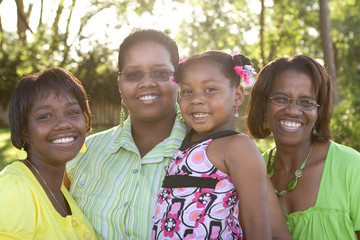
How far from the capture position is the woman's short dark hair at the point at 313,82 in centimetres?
321

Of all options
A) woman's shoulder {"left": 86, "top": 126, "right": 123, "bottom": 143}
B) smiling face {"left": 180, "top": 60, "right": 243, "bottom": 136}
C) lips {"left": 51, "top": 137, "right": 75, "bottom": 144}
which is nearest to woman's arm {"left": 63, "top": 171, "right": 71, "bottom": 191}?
woman's shoulder {"left": 86, "top": 126, "right": 123, "bottom": 143}

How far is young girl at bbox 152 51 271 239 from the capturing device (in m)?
2.41

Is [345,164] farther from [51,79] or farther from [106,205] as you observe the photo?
[51,79]

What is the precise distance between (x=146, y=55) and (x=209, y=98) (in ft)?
2.30

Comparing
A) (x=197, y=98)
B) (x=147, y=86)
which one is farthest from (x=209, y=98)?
(x=147, y=86)

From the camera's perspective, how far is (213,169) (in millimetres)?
2592

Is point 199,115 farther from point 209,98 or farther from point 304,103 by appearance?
point 304,103

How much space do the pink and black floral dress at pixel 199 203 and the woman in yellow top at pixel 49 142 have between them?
560 mm

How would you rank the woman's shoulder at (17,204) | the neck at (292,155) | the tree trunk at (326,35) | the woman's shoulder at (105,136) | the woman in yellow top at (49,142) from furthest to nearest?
the tree trunk at (326,35), the woman's shoulder at (105,136), the neck at (292,155), the woman in yellow top at (49,142), the woman's shoulder at (17,204)

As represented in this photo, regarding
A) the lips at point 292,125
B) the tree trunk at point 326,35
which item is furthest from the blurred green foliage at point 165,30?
the lips at point 292,125

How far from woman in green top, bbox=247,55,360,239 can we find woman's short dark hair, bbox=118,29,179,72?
698 mm

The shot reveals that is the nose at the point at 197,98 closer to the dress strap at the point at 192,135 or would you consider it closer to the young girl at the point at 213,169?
the young girl at the point at 213,169

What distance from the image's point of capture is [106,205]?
295 centimetres

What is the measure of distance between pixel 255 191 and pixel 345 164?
969 mm
